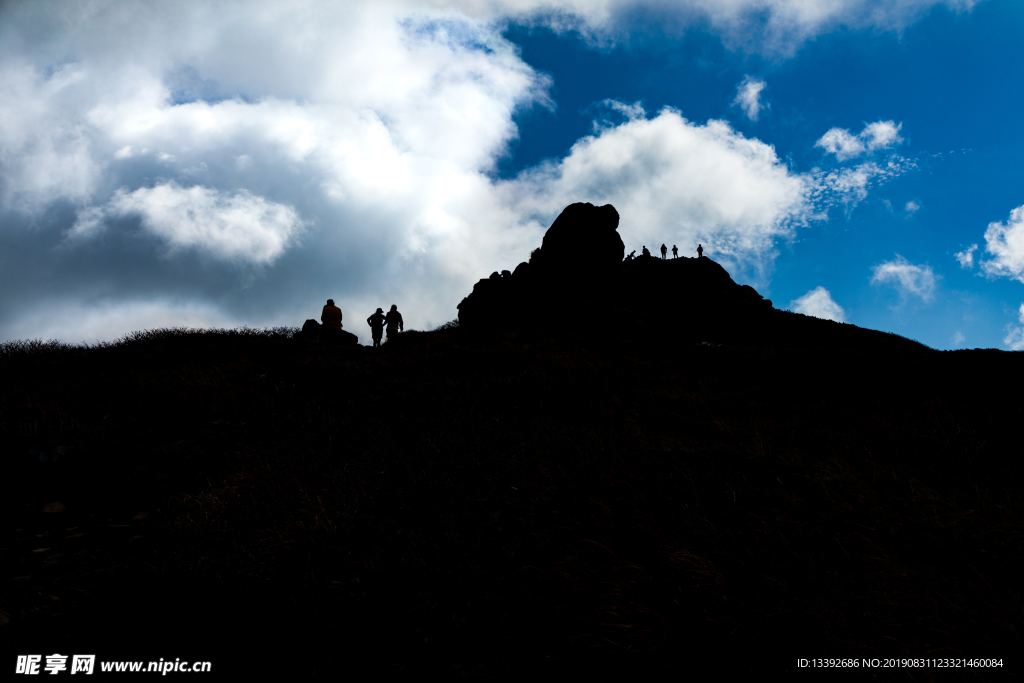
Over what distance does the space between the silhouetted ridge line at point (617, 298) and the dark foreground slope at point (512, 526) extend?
48.6 ft

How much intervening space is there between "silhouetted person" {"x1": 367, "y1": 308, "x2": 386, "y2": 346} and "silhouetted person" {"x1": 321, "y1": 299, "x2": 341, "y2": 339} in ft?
4.77

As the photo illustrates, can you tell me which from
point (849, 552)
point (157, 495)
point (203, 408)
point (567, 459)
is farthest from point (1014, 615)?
point (203, 408)

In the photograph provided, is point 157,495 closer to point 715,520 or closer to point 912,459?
point 715,520

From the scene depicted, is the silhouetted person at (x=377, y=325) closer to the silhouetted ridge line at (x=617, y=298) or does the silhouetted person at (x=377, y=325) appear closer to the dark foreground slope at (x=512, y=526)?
the silhouetted ridge line at (x=617, y=298)

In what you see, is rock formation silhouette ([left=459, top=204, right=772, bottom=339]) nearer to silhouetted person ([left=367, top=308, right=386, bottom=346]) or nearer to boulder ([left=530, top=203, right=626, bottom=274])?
boulder ([left=530, top=203, right=626, bottom=274])

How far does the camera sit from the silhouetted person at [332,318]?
746 inches

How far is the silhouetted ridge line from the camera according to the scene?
25594 mm

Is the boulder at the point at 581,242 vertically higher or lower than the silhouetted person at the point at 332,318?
higher

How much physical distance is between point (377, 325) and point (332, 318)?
6.37ft

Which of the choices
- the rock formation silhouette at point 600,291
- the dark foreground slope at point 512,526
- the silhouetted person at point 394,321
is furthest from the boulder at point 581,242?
the dark foreground slope at point 512,526

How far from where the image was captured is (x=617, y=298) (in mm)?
27703

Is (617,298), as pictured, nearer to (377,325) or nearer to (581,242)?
(581,242)

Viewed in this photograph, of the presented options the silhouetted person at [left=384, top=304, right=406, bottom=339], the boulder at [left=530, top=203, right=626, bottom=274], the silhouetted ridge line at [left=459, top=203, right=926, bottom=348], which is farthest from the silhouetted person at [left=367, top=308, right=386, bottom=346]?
the boulder at [left=530, top=203, right=626, bottom=274]

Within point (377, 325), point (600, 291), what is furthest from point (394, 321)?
point (600, 291)
